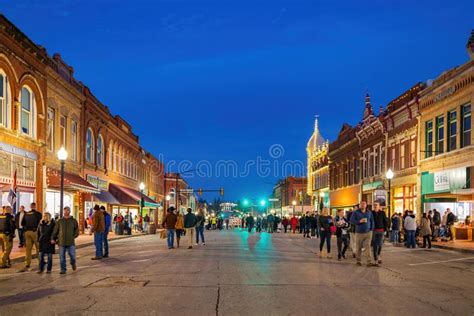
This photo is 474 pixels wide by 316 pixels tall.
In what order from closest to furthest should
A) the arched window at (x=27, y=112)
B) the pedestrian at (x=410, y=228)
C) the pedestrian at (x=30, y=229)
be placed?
the pedestrian at (x=30, y=229), the pedestrian at (x=410, y=228), the arched window at (x=27, y=112)

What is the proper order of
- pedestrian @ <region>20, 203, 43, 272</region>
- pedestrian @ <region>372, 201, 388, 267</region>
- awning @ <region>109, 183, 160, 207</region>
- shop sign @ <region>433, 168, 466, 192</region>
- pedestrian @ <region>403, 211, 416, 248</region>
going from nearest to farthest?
pedestrian @ <region>20, 203, 43, 272</region> < pedestrian @ <region>372, 201, 388, 267</region> < pedestrian @ <region>403, 211, 416, 248</region> < shop sign @ <region>433, 168, 466, 192</region> < awning @ <region>109, 183, 160, 207</region>

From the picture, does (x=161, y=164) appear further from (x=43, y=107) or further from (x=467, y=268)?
(x=467, y=268)

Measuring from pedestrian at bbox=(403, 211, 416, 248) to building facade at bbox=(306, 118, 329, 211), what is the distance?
143ft

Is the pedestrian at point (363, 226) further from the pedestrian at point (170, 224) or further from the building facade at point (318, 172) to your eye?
the building facade at point (318, 172)

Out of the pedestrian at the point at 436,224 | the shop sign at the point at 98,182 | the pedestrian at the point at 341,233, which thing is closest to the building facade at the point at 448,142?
the pedestrian at the point at 436,224

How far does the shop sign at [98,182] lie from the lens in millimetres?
43281

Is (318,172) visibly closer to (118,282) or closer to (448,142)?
(448,142)

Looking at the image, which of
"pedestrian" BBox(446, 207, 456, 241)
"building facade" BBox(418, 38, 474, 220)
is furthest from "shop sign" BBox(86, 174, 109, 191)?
"pedestrian" BBox(446, 207, 456, 241)

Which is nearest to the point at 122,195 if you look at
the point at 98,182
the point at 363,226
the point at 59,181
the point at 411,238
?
the point at 98,182

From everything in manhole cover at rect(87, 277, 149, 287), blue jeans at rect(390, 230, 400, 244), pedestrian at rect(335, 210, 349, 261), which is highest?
pedestrian at rect(335, 210, 349, 261)

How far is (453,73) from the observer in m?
36.5

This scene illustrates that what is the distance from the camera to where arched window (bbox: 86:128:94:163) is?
144 feet

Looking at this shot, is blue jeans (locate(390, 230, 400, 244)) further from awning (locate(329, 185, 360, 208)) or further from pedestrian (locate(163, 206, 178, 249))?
awning (locate(329, 185, 360, 208))

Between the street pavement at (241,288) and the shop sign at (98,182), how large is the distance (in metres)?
24.2
